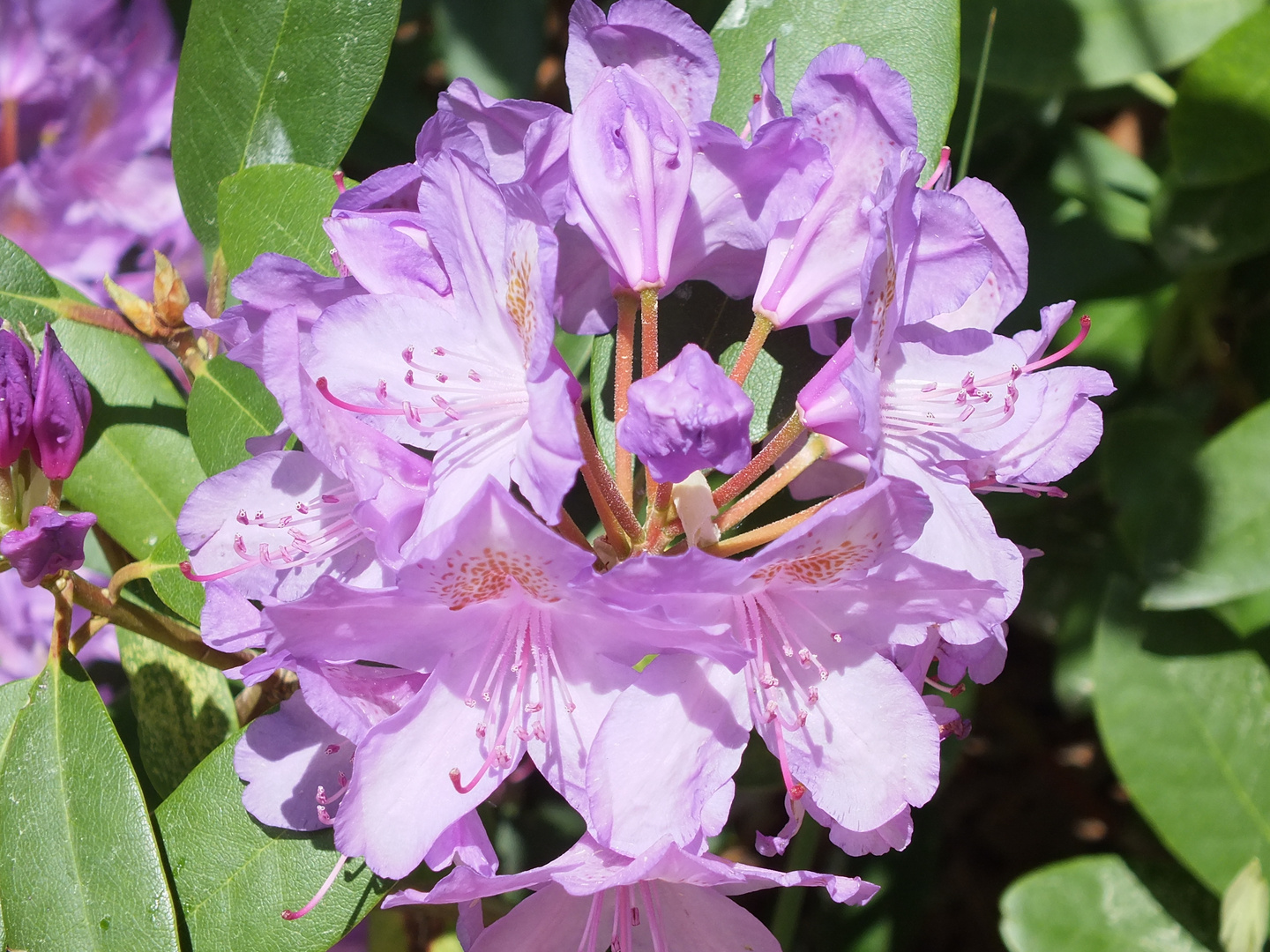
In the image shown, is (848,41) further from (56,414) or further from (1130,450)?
(56,414)


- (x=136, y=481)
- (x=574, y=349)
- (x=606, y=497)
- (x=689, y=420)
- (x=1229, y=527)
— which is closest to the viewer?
(x=689, y=420)

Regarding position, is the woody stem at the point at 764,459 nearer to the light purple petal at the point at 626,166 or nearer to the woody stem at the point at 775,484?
the woody stem at the point at 775,484

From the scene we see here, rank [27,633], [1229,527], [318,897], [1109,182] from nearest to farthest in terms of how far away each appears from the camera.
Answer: [318,897] → [1229,527] → [27,633] → [1109,182]

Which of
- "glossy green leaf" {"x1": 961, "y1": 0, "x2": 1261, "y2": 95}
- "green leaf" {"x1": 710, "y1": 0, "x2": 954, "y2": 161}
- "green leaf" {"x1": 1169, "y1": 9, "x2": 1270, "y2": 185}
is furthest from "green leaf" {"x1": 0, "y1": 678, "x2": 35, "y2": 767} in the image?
"green leaf" {"x1": 1169, "y1": 9, "x2": 1270, "y2": 185}

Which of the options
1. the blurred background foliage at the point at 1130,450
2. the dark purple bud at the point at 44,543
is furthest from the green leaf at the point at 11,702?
the blurred background foliage at the point at 1130,450

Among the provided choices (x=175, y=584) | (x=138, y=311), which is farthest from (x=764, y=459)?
(x=138, y=311)
